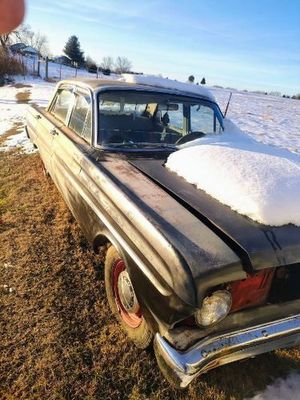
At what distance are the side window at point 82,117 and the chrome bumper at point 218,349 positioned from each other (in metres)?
2.35

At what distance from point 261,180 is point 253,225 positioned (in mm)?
449

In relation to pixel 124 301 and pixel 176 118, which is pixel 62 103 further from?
pixel 124 301

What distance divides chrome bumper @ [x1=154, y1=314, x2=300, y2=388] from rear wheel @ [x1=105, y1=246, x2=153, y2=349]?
48cm

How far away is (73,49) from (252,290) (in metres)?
65.9

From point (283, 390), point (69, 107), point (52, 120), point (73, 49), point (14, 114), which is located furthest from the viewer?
point (73, 49)

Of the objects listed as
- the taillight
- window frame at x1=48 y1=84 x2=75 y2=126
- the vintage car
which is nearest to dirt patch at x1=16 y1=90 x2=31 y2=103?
window frame at x1=48 y1=84 x2=75 y2=126

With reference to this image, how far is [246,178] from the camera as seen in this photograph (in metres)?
2.63

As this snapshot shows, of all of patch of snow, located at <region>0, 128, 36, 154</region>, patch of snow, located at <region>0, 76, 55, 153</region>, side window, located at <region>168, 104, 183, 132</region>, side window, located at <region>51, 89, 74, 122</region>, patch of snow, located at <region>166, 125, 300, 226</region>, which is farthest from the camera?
patch of snow, located at <region>0, 76, 55, 153</region>

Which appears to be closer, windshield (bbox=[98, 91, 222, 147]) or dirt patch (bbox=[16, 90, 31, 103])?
windshield (bbox=[98, 91, 222, 147])

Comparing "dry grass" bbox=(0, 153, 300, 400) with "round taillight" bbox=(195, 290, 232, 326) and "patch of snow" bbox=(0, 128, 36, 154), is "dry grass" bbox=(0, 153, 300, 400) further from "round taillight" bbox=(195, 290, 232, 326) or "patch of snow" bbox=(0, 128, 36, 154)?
"patch of snow" bbox=(0, 128, 36, 154)

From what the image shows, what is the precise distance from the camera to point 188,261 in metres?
1.96

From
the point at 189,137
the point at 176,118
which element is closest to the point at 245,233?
the point at 189,137

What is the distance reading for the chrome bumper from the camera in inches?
79.4

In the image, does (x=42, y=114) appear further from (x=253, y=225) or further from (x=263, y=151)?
(x=253, y=225)
